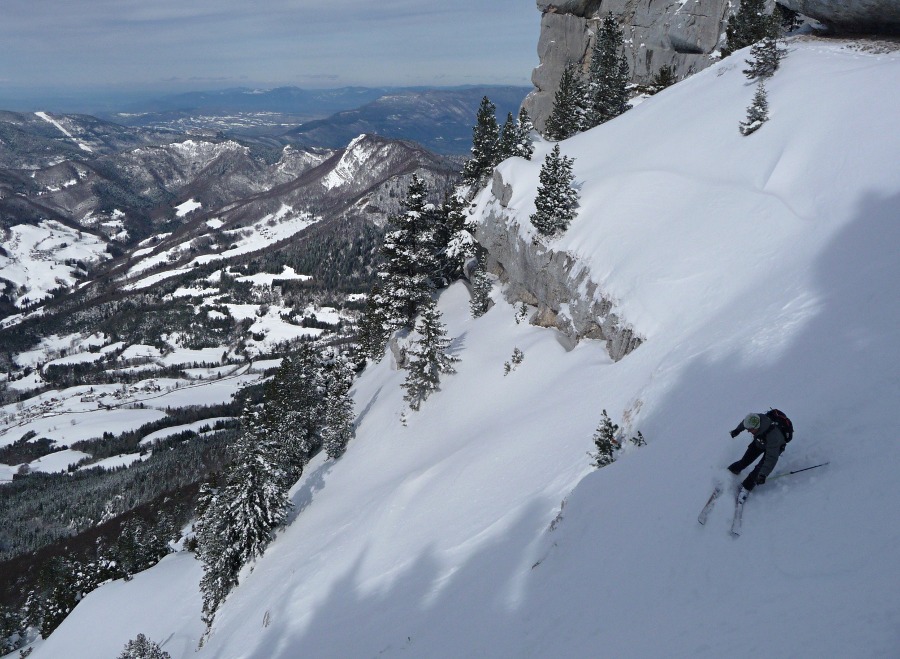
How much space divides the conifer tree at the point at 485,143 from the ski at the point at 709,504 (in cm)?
4623

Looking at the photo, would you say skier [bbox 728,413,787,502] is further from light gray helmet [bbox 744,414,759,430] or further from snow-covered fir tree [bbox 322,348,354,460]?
snow-covered fir tree [bbox 322,348,354,460]

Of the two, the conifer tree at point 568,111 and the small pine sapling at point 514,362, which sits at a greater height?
the conifer tree at point 568,111

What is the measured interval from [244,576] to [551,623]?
91.2ft

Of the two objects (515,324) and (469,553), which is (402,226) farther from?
(469,553)

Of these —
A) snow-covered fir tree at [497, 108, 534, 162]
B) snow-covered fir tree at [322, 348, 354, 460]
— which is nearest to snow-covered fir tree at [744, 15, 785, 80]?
snow-covered fir tree at [497, 108, 534, 162]

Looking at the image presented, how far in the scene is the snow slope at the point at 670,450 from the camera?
8.15 metres

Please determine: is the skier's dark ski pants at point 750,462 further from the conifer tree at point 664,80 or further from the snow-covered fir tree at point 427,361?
the conifer tree at point 664,80

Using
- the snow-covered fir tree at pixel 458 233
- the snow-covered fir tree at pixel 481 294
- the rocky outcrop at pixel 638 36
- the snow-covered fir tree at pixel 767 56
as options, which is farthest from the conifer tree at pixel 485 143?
the snow-covered fir tree at pixel 767 56

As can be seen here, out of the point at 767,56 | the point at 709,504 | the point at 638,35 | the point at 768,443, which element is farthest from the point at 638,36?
the point at 709,504

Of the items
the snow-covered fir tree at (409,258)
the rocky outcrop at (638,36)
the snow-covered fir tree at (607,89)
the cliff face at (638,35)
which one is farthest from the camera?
the rocky outcrop at (638,36)

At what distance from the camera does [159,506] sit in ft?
364

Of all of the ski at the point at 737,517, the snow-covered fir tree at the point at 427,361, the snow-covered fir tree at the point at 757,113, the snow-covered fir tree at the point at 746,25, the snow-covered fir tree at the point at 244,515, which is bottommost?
the snow-covered fir tree at the point at 244,515

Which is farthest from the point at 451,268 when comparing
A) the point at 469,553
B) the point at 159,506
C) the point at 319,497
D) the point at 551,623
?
the point at 159,506

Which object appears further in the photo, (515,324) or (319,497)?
(515,324)
